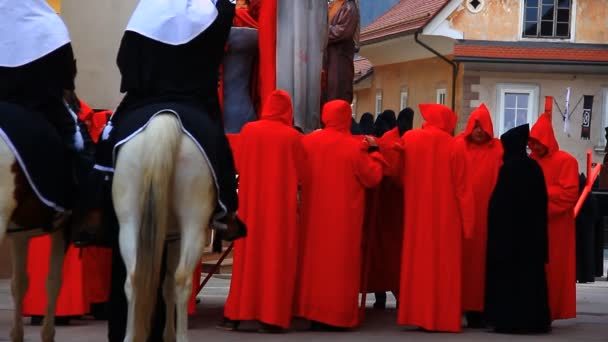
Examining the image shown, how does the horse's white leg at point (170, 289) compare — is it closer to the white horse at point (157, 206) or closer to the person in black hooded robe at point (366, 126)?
the white horse at point (157, 206)

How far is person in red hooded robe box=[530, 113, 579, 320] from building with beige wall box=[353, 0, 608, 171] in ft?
87.4

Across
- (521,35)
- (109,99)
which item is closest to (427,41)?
(521,35)

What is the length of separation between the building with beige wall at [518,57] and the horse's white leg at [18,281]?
3124 cm

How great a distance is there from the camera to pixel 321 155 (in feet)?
40.2

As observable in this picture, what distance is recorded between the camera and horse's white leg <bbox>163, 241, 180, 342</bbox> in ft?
28.9

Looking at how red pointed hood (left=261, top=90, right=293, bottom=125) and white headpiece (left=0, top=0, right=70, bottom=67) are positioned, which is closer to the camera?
white headpiece (left=0, top=0, right=70, bottom=67)

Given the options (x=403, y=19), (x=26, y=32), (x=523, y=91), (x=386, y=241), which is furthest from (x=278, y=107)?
(x=403, y=19)

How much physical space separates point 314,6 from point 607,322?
4404 millimetres

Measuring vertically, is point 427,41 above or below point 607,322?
above

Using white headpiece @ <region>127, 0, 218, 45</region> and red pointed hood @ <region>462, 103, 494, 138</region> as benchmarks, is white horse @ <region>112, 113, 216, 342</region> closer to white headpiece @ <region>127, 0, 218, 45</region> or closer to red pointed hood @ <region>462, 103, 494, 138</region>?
white headpiece @ <region>127, 0, 218, 45</region>

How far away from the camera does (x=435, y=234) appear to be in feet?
40.5

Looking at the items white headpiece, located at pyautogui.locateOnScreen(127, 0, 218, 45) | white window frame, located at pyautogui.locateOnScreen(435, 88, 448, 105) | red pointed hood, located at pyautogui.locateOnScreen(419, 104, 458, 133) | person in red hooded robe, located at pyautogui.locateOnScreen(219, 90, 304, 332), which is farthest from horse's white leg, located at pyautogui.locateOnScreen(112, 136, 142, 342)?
white window frame, located at pyautogui.locateOnScreen(435, 88, 448, 105)

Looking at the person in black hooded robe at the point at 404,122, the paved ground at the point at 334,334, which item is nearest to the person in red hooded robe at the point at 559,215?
the paved ground at the point at 334,334

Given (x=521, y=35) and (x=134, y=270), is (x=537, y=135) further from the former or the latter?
(x=521, y=35)
